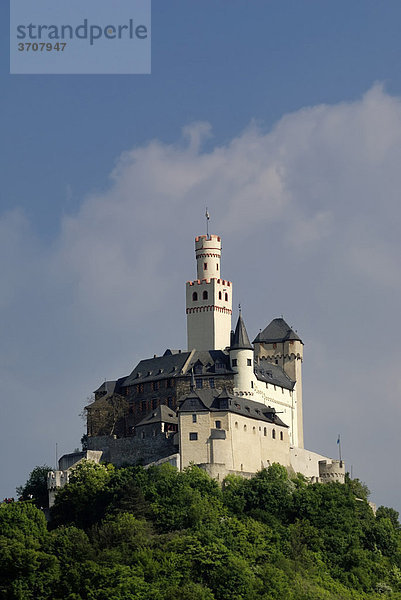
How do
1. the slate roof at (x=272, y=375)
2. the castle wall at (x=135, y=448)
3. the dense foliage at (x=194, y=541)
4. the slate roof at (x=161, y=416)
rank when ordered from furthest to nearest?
the slate roof at (x=272, y=375) → the slate roof at (x=161, y=416) → the castle wall at (x=135, y=448) → the dense foliage at (x=194, y=541)

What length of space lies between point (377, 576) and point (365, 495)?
1277cm

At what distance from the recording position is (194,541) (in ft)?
337

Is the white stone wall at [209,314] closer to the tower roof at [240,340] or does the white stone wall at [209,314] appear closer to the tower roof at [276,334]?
the tower roof at [240,340]

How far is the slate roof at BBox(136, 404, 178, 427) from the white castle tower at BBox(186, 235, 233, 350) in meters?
8.59

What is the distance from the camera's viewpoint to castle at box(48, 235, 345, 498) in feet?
367

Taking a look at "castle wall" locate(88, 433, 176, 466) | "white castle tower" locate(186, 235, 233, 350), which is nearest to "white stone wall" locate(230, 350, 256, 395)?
"white castle tower" locate(186, 235, 233, 350)

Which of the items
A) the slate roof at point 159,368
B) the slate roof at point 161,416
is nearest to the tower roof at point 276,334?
the slate roof at point 159,368

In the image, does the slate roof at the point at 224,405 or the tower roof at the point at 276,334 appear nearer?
the slate roof at the point at 224,405

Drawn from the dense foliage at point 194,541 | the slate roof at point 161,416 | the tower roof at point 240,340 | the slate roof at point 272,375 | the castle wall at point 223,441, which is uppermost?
the tower roof at point 240,340

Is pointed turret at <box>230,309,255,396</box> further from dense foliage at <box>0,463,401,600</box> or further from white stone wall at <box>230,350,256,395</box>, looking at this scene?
dense foliage at <box>0,463,401,600</box>

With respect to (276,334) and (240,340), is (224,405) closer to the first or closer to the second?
(240,340)

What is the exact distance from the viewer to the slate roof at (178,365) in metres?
120

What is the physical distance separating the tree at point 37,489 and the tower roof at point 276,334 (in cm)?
2247

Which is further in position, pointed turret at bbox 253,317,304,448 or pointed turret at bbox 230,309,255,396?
pointed turret at bbox 253,317,304,448
